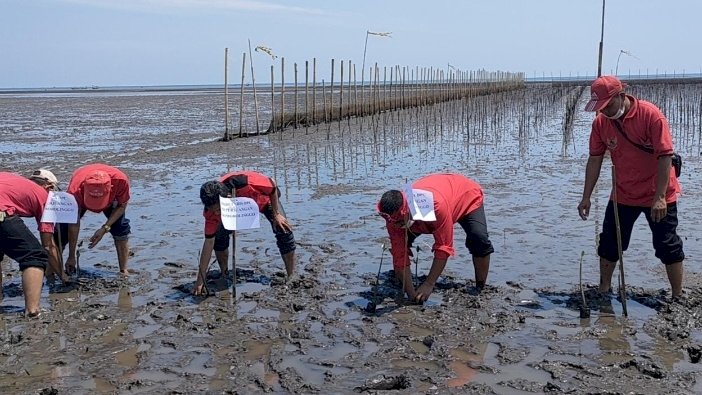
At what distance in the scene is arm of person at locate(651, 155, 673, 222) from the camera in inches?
200

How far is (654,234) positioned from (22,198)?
4.80 meters

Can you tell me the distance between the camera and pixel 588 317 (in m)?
5.25

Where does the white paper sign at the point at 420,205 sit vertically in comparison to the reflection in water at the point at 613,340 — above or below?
above

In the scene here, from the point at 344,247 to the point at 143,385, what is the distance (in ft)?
11.4

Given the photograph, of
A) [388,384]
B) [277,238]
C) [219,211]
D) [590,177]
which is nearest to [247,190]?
[219,211]

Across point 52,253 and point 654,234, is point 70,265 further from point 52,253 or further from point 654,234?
point 654,234

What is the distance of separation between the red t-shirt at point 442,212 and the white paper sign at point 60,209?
2610 mm

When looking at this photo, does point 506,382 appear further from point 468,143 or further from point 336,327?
point 468,143

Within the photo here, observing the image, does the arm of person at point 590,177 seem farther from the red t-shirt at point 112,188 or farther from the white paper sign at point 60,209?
the white paper sign at point 60,209

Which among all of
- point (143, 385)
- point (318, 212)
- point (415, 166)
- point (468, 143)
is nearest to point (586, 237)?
point (318, 212)

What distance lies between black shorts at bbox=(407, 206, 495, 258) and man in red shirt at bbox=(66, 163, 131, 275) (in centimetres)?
260

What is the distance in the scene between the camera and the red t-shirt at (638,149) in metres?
5.15

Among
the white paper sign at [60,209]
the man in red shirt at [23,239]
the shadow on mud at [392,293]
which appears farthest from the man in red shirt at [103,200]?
the shadow on mud at [392,293]

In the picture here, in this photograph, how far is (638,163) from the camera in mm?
5316
